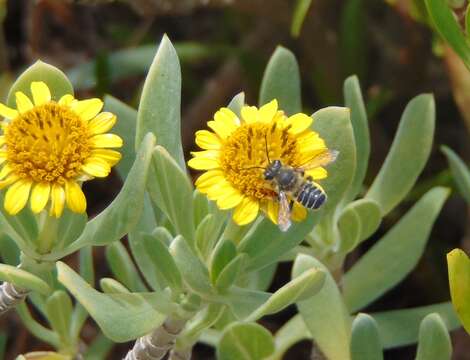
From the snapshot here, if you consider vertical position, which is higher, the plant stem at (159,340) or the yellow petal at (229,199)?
the yellow petal at (229,199)

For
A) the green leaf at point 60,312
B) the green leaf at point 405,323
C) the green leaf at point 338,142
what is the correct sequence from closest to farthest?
the green leaf at point 338,142
the green leaf at point 60,312
the green leaf at point 405,323

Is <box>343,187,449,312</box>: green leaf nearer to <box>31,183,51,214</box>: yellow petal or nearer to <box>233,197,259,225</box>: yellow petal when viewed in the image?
<box>233,197,259,225</box>: yellow petal

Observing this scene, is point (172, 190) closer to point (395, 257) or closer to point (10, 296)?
point (10, 296)

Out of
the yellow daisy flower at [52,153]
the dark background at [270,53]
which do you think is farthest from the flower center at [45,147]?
the dark background at [270,53]

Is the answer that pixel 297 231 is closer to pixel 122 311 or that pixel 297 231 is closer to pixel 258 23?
pixel 122 311

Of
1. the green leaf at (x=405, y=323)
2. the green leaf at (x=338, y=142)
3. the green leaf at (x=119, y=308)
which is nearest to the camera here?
the green leaf at (x=119, y=308)

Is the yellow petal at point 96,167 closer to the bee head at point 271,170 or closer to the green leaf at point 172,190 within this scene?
the green leaf at point 172,190

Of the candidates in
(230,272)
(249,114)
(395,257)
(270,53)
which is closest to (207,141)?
(249,114)

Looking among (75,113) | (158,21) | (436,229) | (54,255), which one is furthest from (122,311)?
(158,21)

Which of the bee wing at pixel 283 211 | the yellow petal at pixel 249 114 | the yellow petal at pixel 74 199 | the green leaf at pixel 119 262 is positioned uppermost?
the yellow petal at pixel 249 114
